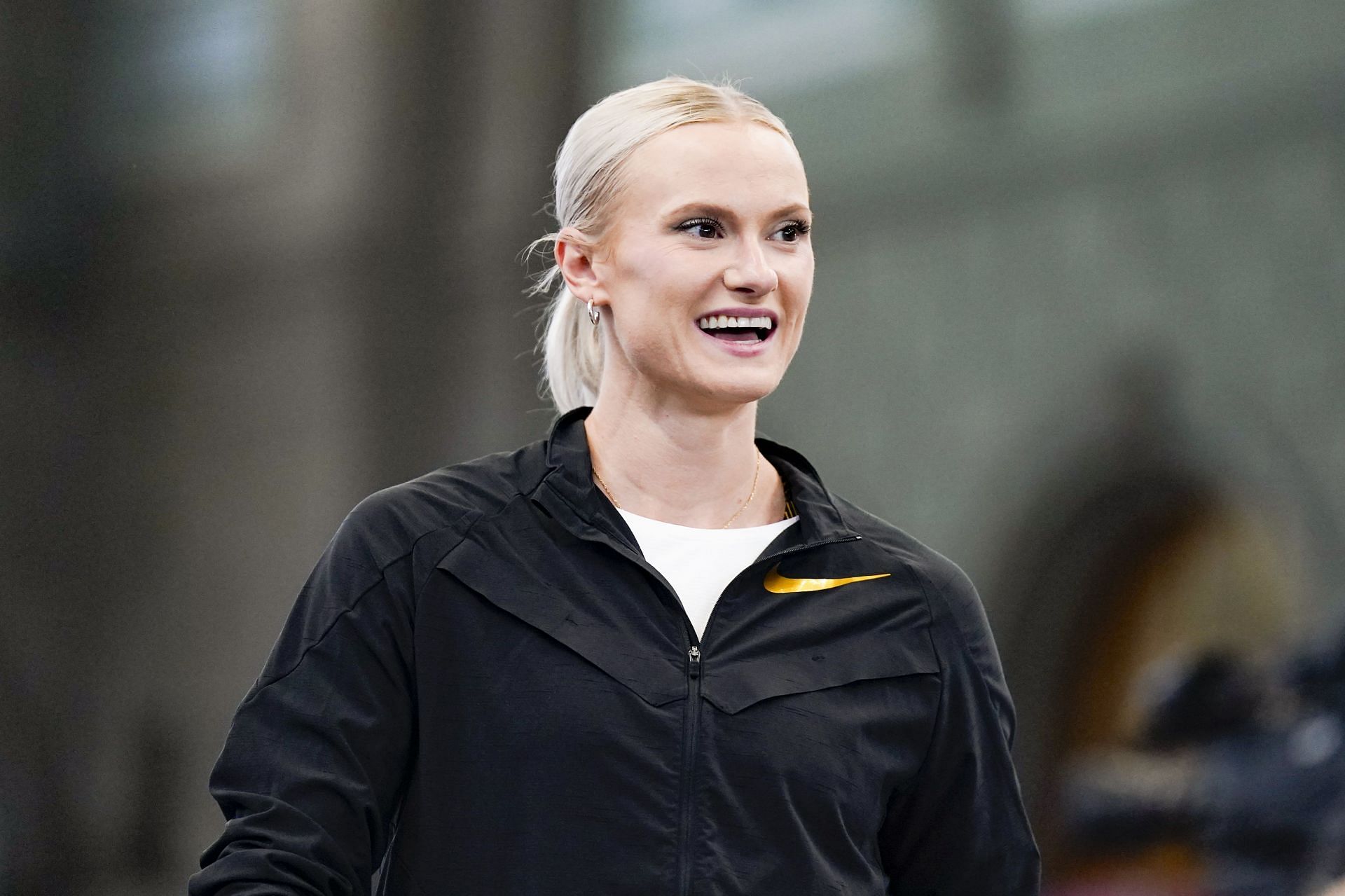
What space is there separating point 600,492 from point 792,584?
20 centimetres

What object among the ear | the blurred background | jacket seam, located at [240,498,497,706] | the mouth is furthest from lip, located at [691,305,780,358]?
the blurred background

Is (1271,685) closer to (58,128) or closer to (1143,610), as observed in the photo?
(1143,610)

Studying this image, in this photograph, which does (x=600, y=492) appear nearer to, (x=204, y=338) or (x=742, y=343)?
(x=742, y=343)

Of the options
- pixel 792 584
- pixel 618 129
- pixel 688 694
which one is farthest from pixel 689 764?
pixel 618 129

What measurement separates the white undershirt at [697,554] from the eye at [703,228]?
10.7 inches

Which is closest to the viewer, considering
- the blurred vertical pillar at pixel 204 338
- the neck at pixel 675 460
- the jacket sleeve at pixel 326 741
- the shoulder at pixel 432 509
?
the jacket sleeve at pixel 326 741

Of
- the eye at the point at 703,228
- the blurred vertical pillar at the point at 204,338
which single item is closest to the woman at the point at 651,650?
the eye at the point at 703,228

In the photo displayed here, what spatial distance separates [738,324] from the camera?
1439 mm

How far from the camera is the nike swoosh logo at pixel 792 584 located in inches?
56.1

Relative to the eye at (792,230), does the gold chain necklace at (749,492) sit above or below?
below

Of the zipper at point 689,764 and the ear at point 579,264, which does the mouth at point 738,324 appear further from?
the zipper at point 689,764

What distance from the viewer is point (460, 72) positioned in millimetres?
2807

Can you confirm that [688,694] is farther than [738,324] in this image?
No

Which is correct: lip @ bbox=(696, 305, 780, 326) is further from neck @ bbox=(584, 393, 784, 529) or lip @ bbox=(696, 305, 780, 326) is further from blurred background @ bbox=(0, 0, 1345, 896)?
blurred background @ bbox=(0, 0, 1345, 896)
